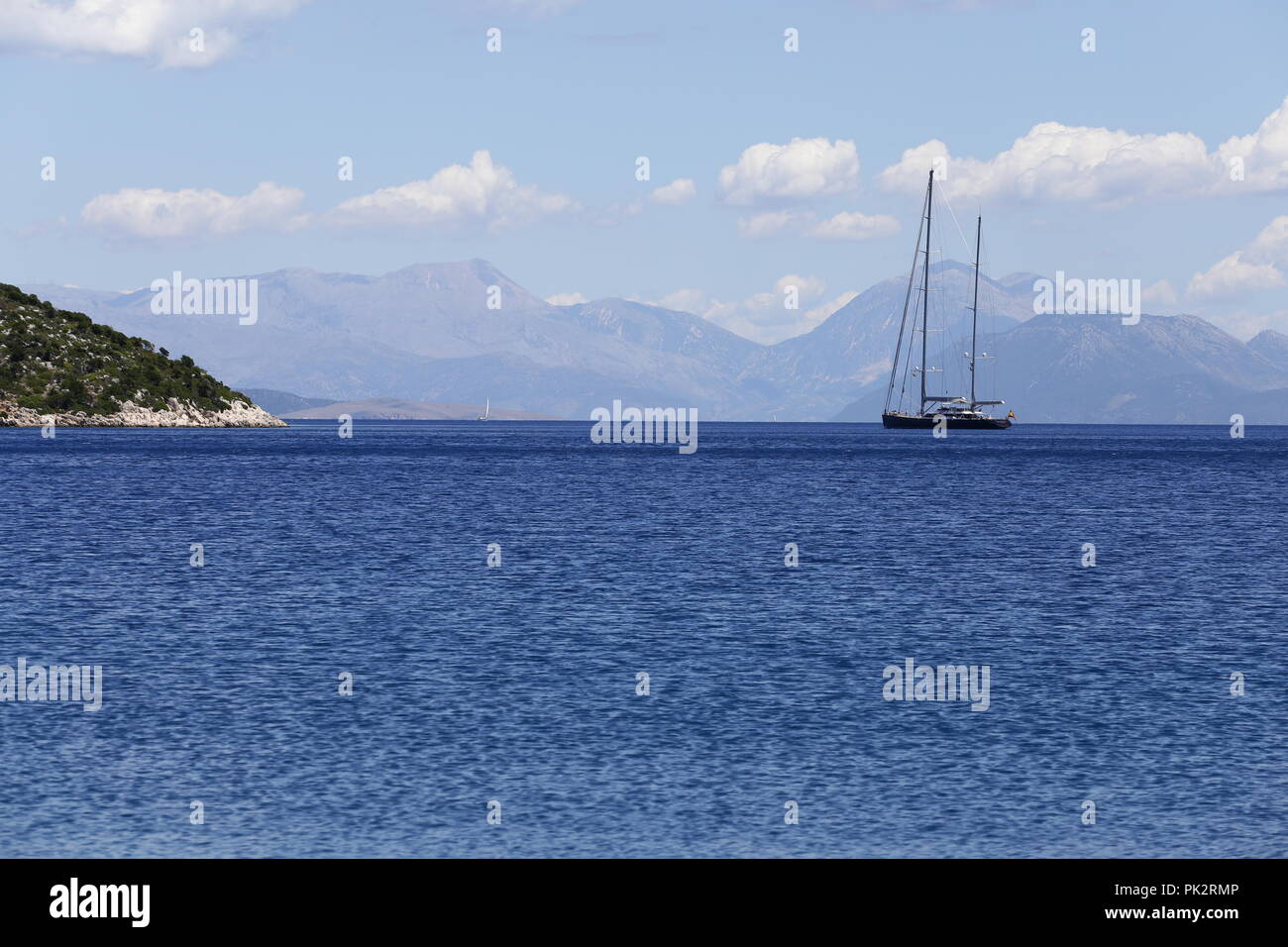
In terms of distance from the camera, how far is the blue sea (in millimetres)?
27578

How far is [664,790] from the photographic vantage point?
97.6 ft

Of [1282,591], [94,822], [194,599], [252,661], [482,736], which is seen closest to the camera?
[94,822]

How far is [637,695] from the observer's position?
39188 millimetres

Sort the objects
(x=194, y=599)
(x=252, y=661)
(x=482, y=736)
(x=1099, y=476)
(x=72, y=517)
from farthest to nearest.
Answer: (x=1099, y=476), (x=72, y=517), (x=194, y=599), (x=252, y=661), (x=482, y=736)

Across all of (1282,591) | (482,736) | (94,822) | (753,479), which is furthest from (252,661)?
(753,479)

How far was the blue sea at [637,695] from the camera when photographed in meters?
27.6

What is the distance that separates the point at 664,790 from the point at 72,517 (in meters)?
78.0

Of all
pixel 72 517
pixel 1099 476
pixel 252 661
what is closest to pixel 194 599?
pixel 252 661

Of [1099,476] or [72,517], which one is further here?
[1099,476]
